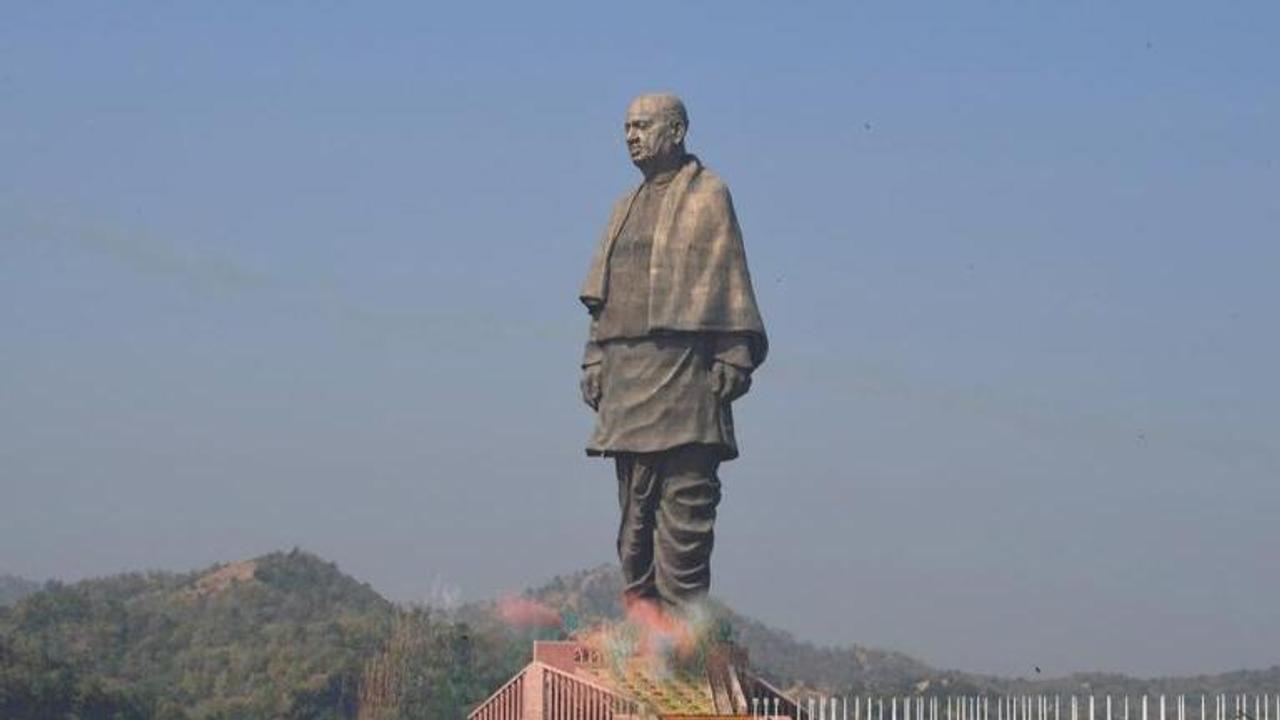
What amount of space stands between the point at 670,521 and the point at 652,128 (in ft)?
9.28

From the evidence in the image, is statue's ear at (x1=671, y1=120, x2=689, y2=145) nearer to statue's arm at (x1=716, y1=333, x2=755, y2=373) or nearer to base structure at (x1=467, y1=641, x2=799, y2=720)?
statue's arm at (x1=716, y1=333, x2=755, y2=373)

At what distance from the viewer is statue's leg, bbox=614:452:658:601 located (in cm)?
2164

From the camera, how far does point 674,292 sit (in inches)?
845

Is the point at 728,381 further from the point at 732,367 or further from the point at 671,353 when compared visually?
the point at 671,353

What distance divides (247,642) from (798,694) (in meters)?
50.5

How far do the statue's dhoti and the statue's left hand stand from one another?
0.39m

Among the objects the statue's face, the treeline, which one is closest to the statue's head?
the statue's face

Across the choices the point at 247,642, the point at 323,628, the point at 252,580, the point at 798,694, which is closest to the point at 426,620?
the point at 323,628

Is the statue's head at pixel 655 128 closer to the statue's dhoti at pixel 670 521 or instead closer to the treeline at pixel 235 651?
the statue's dhoti at pixel 670 521

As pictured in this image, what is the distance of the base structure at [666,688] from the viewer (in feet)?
64.9

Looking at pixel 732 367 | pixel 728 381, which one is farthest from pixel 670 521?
pixel 732 367

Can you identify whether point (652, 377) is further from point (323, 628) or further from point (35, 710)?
point (323, 628)

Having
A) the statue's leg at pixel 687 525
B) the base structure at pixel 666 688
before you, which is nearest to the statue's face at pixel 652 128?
the statue's leg at pixel 687 525

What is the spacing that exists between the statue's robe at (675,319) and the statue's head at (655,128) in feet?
0.67
